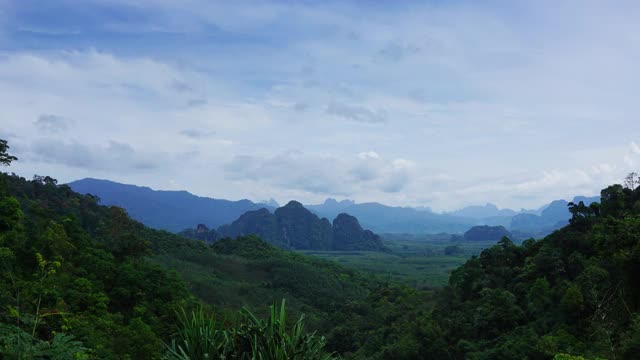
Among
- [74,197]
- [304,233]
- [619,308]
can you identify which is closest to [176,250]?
[74,197]

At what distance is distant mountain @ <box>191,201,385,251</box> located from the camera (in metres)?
150

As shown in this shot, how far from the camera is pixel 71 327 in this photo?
1211cm

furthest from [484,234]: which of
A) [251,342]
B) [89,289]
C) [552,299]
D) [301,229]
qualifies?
[251,342]

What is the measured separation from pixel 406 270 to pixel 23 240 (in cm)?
7548

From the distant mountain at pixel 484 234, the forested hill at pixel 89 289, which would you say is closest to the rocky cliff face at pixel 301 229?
the distant mountain at pixel 484 234

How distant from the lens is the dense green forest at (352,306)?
679cm

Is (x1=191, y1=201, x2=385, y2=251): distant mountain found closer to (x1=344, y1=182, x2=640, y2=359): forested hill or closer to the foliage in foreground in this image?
(x1=344, y1=182, x2=640, y2=359): forested hill

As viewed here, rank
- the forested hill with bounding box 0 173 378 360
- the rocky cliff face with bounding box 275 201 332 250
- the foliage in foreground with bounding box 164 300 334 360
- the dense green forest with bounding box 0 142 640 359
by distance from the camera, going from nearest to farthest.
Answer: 1. the foliage in foreground with bounding box 164 300 334 360
2. the dense green forest with bounding box 0 142 640 359
3. the forested hill with bounding box 0 173 378 360
4. the rocky cliff face with bounding box 275 201 332 250

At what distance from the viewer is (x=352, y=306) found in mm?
39625

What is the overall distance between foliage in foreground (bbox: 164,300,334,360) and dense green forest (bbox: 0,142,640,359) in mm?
19

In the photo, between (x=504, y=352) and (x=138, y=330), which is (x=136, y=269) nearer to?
(x=138, y=330)

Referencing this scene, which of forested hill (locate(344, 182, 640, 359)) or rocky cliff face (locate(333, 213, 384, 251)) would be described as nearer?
forested hill (locate(344, 182, 640, 359))

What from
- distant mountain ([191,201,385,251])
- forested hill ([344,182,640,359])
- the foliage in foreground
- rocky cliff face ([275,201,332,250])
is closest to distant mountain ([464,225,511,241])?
distant mountain ([191,201,385,251])

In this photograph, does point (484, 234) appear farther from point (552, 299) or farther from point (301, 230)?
point (552, 299)
